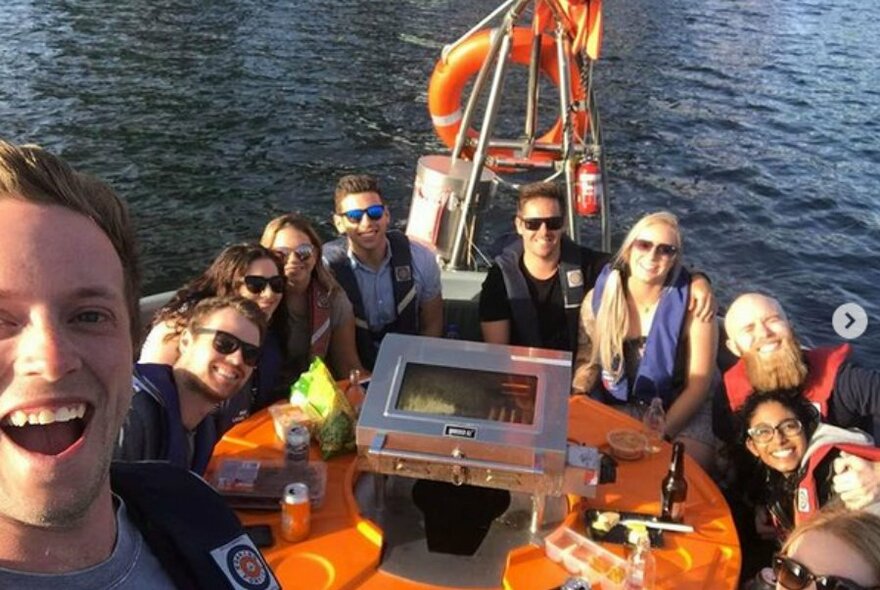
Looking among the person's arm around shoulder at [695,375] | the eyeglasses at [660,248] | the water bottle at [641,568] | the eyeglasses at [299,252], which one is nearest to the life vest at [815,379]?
the person's arm around shoulder at [695,375]

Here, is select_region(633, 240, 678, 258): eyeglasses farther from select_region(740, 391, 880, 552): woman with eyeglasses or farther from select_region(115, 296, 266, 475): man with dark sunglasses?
select_region(115, 296, 266, 475): man with dark sunglasses

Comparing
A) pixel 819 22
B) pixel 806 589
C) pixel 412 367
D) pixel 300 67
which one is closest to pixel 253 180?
pixel 300 67

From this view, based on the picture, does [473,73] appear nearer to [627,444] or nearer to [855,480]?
[627,444]

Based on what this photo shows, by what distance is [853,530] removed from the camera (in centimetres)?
213

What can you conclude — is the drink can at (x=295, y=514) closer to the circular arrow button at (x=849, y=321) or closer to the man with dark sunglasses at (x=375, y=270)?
the man with dark sunglasses at (x=375, y=270)

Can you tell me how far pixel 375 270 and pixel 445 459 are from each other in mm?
2178

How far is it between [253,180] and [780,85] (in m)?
11.0

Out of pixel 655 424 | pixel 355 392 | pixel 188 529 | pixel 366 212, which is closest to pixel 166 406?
pixel 355 392

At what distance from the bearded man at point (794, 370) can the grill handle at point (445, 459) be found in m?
1.54

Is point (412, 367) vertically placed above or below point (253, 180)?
above

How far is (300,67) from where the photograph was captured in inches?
645

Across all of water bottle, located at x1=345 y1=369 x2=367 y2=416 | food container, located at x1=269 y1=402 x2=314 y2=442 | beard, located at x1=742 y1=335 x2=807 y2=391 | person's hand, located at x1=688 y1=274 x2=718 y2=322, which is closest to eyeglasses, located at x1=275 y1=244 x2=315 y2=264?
water bottle, located at x1=345 y1=369 x2=367 y2=416

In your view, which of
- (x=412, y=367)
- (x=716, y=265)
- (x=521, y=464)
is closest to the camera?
(x=521, y=464)

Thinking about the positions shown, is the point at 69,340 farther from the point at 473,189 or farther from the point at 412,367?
the point at 473,189
